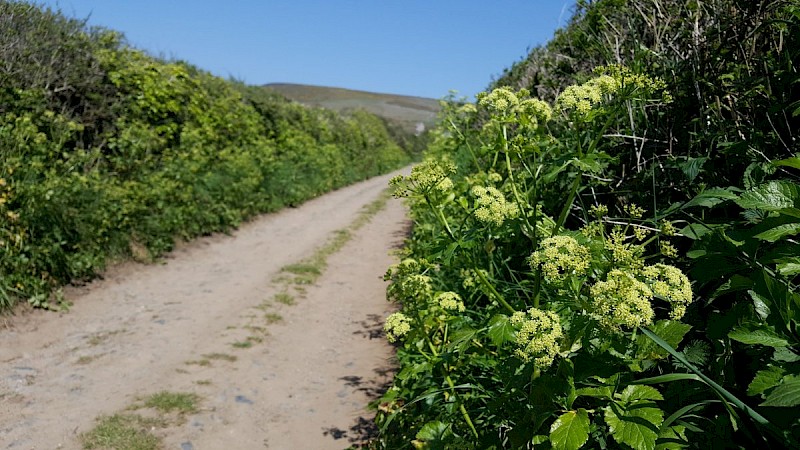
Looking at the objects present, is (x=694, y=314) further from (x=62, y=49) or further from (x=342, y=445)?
(x=62, y=49)

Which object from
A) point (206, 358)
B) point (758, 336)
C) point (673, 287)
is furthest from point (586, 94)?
point (206, 358)

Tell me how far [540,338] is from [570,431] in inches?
10.5

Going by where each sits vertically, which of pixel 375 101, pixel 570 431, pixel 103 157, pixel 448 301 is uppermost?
pixel 375 101

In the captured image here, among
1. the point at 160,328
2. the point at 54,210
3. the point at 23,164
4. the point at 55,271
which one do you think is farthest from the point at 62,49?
the point at 160,328

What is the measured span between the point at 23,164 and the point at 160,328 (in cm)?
293

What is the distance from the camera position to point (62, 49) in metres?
8.31

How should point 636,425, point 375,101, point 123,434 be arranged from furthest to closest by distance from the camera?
point 375,101, point 123,434, point 636,425

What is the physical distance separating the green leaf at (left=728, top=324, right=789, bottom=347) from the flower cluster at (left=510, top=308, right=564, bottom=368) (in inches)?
18.0

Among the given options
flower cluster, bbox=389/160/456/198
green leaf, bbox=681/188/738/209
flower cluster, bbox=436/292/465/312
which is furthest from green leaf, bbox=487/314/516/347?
green leaf, bbox=681/188/738/209

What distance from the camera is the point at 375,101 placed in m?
68.4

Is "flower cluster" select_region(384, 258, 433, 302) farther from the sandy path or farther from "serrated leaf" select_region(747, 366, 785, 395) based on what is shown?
the sandy path

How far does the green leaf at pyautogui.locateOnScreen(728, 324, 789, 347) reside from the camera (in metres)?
1.33

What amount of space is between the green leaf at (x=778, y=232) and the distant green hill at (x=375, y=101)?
4102cm

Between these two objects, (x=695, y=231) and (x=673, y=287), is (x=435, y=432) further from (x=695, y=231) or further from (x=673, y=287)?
(x=695, y=231)
